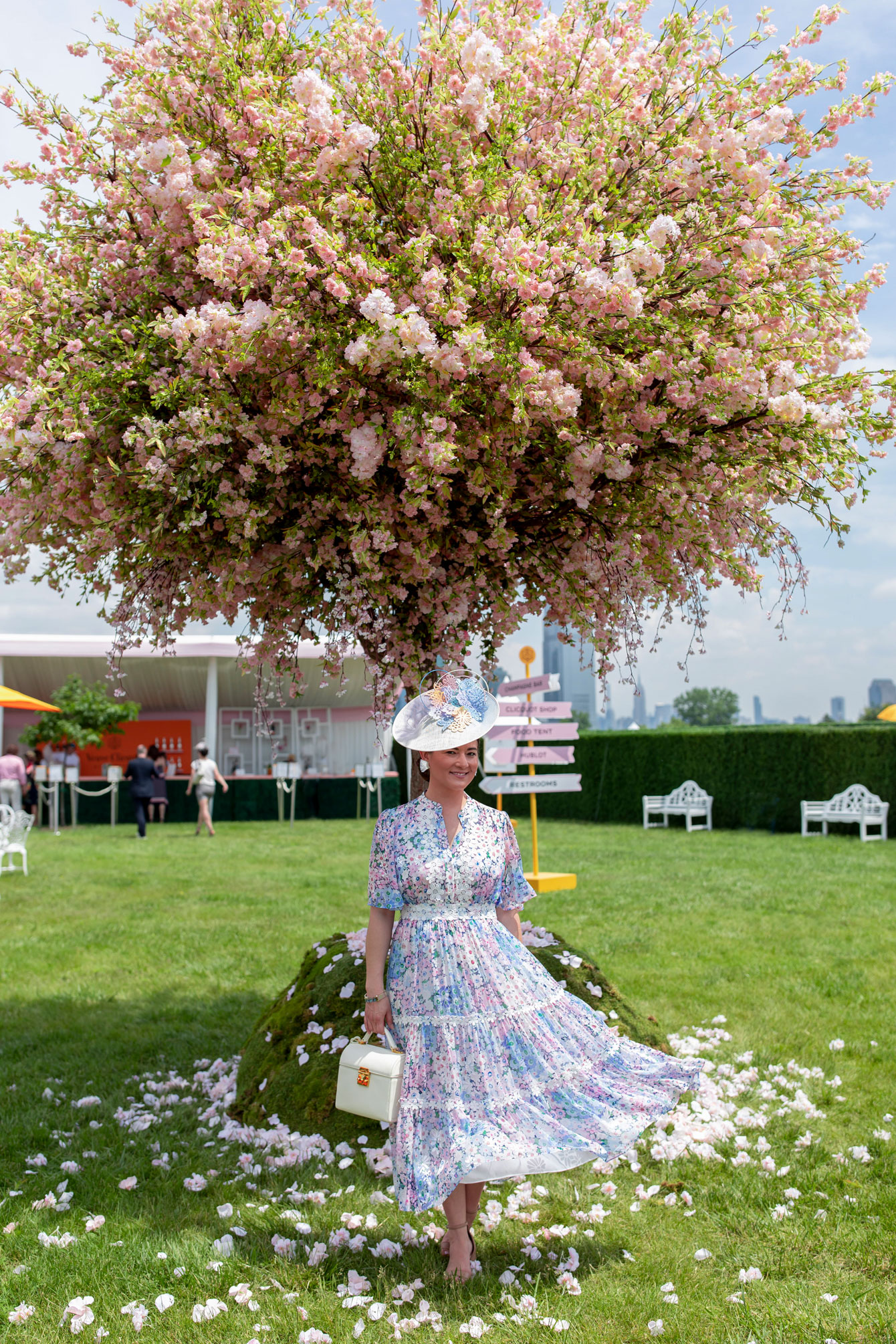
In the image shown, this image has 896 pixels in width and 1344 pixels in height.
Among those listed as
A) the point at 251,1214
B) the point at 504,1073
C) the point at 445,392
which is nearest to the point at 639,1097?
the point at 504,1073

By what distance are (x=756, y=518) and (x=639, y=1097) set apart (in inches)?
110

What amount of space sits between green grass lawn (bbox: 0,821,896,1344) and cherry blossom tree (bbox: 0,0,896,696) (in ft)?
8.08

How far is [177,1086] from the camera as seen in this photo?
543 centimetres

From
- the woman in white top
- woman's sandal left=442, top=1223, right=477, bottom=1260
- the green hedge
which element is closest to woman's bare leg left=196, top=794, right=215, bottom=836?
the woman in white top

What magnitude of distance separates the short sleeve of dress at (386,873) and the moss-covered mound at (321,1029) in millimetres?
1671

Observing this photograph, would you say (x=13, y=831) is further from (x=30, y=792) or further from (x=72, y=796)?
(x=30, y=792)

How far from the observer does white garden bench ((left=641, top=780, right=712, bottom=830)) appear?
20062mm

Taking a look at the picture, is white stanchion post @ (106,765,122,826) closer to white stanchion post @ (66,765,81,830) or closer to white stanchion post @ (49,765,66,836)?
white stanchion post @ (66,765,81,830)

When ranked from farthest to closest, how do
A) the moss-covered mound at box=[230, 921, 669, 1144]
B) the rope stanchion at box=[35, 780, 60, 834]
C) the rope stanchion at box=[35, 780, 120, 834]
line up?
the rope stanchion at box=[35, 780, 120, 834] → the rope stanchion at box=[35, 780, 60, 834] → the moss-covered mound at box=[230, 921, 669, 1144]

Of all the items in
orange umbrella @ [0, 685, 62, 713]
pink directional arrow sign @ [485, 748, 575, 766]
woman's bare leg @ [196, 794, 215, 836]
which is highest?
orange umbrella @ [0, 685, 62, 713]

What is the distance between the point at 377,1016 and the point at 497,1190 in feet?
4.15

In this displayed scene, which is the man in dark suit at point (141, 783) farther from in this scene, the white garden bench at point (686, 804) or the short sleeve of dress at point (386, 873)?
the short sleeve of dress at point (386, 873)

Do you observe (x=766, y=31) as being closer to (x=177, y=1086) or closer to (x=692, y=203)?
(x=692, y=203)

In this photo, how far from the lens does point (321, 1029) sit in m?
4.96
